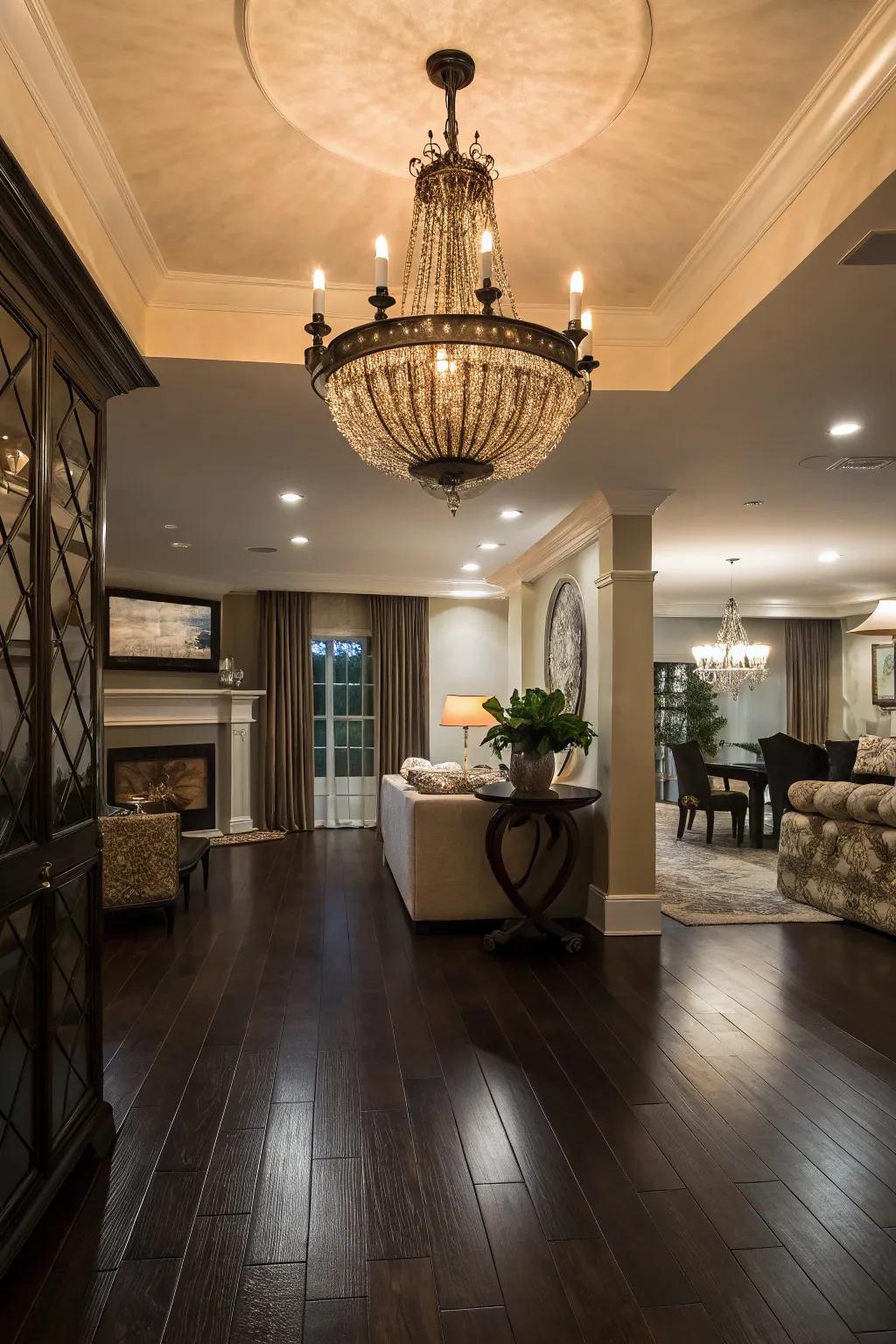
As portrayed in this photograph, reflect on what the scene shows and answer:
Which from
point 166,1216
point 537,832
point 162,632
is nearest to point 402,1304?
point 166,1216

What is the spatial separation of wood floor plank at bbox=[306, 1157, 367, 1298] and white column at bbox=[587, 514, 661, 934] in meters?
2.79

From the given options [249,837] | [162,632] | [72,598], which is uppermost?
[162,632]

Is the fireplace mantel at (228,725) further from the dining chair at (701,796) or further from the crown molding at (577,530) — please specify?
the dining chair at (701,796)

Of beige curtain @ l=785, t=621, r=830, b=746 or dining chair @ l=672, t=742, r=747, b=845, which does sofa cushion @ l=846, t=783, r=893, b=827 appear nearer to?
dining chair @ l=672, t=742, r=747, b=845

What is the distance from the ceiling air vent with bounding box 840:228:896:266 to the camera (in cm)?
219

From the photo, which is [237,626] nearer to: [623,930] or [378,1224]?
[623,930]

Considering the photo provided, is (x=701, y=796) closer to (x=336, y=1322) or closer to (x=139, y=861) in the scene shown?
(x=139, y=861)

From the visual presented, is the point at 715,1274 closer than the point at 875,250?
Yes

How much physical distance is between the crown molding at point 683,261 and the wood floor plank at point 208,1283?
2755mm

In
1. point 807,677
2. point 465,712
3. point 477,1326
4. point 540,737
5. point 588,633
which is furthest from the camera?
point 807,677

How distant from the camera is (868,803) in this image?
5.01 meters

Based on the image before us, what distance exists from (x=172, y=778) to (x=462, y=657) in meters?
3.26

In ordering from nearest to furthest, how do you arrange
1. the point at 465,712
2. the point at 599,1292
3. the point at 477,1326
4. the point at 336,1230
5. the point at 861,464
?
the point at 477,1326
the point at 599,1292
the point at 336,1230
the point at 861,464
the point at 465,712

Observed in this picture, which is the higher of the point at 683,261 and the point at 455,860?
the point at 683,261
